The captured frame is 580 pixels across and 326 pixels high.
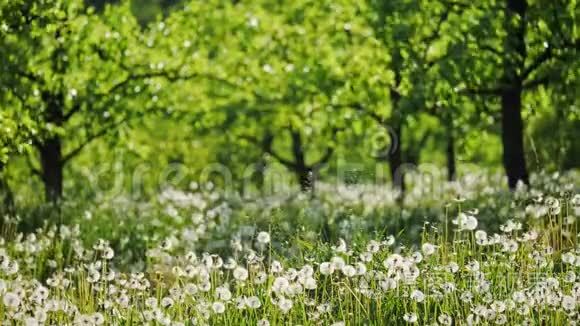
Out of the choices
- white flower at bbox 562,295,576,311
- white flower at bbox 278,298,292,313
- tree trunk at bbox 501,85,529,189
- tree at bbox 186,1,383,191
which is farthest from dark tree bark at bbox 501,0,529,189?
white flower at bbox 278,298,292,313

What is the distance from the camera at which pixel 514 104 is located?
13625 mm

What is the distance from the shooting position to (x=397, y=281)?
660 cm

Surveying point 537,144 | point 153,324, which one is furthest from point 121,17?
point 537,144

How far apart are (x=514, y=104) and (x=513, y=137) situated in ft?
1.83

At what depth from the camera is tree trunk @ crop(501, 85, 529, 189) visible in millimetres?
13641

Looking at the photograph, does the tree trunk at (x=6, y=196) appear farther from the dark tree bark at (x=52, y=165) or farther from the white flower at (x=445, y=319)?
the white flower at (x=445, y=319)

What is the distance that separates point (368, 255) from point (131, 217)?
7.07 metres

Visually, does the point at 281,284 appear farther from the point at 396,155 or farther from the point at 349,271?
the point at 396,155

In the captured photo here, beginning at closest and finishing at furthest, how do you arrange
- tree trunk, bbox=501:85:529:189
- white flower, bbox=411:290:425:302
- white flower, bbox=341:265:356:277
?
white flower, bbox=411:290:425:302 < white flower, bbox=341:265:356:277 < tree trunk, bbox=501:85:529:189

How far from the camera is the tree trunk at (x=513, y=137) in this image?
13.6 meters

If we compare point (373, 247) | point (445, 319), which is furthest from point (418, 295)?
point (373, 247)

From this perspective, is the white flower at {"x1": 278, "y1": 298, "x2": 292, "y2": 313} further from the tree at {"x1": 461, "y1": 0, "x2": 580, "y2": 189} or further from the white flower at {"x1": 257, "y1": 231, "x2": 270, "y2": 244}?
the tree at {"x1": 461, "y1": 0, "x2": 580, "y2": 189}

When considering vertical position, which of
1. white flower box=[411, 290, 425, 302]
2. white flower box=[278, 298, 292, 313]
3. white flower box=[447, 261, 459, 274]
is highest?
white flower box=[447, 261, 459, 274]

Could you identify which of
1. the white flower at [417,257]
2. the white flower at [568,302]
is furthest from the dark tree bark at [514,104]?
the white flower at [568,302]
